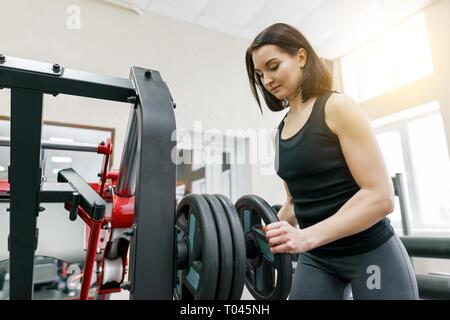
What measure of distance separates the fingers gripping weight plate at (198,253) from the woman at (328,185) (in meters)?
0.12

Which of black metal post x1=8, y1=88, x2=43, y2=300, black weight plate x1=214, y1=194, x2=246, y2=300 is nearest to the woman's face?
black weight plate x1=214, y1=194, x2=246, y2=300

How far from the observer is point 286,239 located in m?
0.58

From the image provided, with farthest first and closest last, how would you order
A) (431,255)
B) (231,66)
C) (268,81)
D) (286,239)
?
(231,66), (431,255), (268,81), (286,239)

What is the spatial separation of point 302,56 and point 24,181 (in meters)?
0.74

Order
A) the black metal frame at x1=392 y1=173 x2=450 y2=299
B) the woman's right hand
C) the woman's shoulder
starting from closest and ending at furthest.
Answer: the woman's shoulder → the woman's right hand → the black metal frame at x1=392 y1=173 x2=450 y2=299

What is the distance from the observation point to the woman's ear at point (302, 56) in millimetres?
833

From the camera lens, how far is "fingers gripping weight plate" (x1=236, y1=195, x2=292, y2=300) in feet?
2.50

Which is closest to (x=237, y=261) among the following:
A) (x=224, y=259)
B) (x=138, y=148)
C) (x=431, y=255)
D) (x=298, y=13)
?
(x=224, y=259)

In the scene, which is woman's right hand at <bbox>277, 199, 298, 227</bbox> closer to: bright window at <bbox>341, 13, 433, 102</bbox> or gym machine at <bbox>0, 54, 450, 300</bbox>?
gym machine at <bbox>0, 54, 450, 300</bbox>

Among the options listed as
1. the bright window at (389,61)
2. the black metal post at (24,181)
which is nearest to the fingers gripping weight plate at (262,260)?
the black metal post at (24,181)

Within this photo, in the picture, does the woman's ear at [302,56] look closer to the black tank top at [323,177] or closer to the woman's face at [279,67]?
the woman's face at [279,67]

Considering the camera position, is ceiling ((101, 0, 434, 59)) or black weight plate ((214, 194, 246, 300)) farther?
ceiling ((101, 0, 434, 59))

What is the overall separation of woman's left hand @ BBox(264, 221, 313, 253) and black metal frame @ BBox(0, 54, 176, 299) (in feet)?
0.64

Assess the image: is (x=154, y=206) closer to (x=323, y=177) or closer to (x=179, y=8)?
(x=323, y=177)
